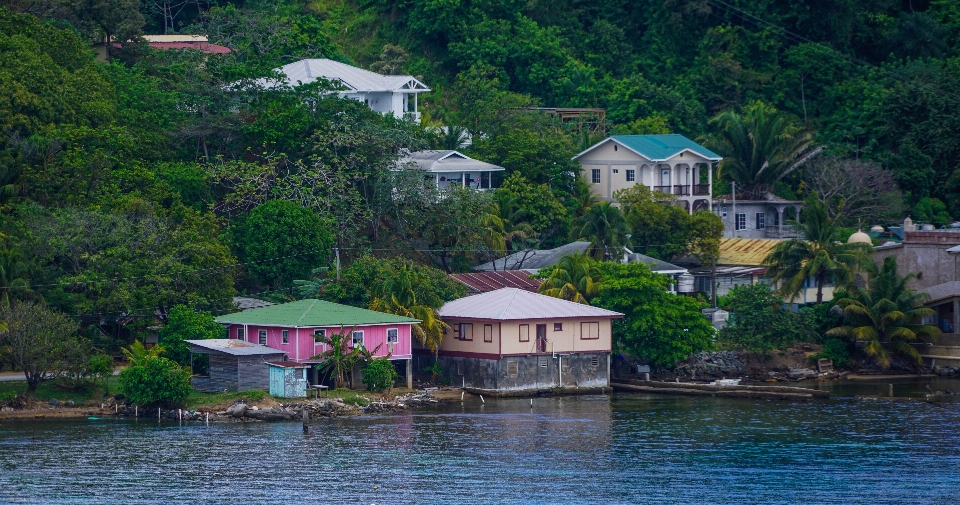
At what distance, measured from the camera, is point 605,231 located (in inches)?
2736

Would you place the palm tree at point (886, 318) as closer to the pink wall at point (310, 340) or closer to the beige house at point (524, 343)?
→ the beige house at point (524, 343)

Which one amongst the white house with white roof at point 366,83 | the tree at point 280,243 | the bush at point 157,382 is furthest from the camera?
the white house with white roof at point 366,83

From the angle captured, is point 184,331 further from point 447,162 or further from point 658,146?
point 658,146

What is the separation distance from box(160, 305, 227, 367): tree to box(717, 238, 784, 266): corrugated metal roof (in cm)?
3020

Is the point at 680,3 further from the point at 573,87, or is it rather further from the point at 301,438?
the point at 301,438

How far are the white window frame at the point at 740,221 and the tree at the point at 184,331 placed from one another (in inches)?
1500

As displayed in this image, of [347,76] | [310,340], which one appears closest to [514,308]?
[310,340]

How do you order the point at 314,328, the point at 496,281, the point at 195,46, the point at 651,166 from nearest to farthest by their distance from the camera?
the point at 314,328
the point at 496,281
the point at 651,166
the point at 195,46

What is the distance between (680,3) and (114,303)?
176ft

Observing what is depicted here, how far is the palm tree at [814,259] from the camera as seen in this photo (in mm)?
66125

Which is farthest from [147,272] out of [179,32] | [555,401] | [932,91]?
[932,91]

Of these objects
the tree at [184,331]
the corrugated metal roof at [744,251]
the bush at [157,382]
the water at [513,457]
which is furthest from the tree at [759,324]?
the bush at [157,382]

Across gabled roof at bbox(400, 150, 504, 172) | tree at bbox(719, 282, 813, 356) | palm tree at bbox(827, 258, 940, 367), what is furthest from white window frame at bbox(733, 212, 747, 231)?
tree at bbox(719, 282, 813, 356)

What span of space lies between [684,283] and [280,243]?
20.6 m
